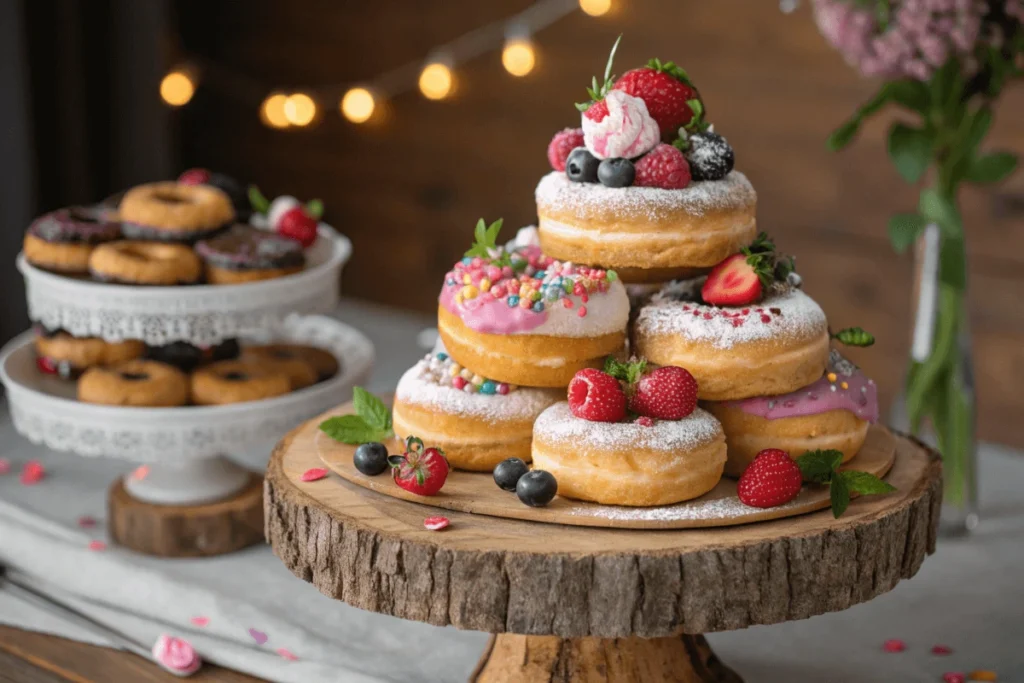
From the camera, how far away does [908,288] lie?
355 cm

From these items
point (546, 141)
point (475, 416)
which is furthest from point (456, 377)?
point (546, 141)

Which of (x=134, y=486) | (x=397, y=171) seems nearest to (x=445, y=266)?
(x=397, y=171)

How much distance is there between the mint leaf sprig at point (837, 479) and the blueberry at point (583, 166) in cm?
47

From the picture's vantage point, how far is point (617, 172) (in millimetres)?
1686

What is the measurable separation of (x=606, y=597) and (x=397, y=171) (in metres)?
3.33

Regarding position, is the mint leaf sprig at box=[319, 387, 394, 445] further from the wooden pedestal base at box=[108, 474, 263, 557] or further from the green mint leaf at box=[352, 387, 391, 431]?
the wooden pedestal base at box=[108, 474, 263, 557]

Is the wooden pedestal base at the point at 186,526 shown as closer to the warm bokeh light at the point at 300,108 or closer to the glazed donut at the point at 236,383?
the glazed donut at the point at 236,383

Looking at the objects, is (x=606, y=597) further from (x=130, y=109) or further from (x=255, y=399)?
(x=130, y=109)

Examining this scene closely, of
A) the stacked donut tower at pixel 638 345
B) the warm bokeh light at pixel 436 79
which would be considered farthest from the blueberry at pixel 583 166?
the warm bokeh light at pixel 436 79

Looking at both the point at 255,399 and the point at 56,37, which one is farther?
the point at 56,37

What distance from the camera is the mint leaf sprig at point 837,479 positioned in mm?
1576

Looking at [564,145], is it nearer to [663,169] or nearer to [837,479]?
[663,169]

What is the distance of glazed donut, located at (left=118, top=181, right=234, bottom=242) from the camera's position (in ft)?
8.17

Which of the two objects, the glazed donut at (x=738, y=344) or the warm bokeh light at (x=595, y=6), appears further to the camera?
the warm bokeh light at (x=595, y=6)
